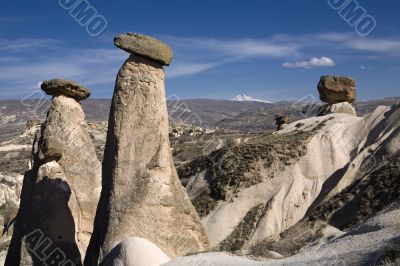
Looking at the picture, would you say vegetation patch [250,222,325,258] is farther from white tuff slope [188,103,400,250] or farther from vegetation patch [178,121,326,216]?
vegetation patch [178,121,326,216]

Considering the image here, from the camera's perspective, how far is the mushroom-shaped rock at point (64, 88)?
454 inches

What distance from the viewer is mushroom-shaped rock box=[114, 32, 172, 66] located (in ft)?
30.6

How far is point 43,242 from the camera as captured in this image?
10.7 meters

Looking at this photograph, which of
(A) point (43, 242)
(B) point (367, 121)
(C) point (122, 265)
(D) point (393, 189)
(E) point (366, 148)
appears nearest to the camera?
(C) point (122, 265)

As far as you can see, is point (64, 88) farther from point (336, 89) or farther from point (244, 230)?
point (336, 89)

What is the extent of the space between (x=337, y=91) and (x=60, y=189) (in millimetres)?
16634

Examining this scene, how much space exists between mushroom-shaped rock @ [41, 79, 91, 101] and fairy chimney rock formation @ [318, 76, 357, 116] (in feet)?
48.8

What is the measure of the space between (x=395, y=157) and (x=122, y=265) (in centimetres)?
847

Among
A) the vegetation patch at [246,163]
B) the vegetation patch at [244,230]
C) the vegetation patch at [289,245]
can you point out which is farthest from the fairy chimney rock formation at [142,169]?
the vegetation patch at [246,163]

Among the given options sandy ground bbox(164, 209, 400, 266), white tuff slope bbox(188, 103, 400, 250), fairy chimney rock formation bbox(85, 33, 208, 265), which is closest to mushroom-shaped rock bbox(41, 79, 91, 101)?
fairy chimney rock formation bbox(85, 33, 208, 265)

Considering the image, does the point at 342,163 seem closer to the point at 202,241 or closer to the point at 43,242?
the point at 202,241

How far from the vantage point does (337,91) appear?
24.5 meters

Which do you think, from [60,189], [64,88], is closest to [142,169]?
[60,189]

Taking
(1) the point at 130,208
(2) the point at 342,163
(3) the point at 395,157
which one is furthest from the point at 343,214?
(1) the point at 130,208
